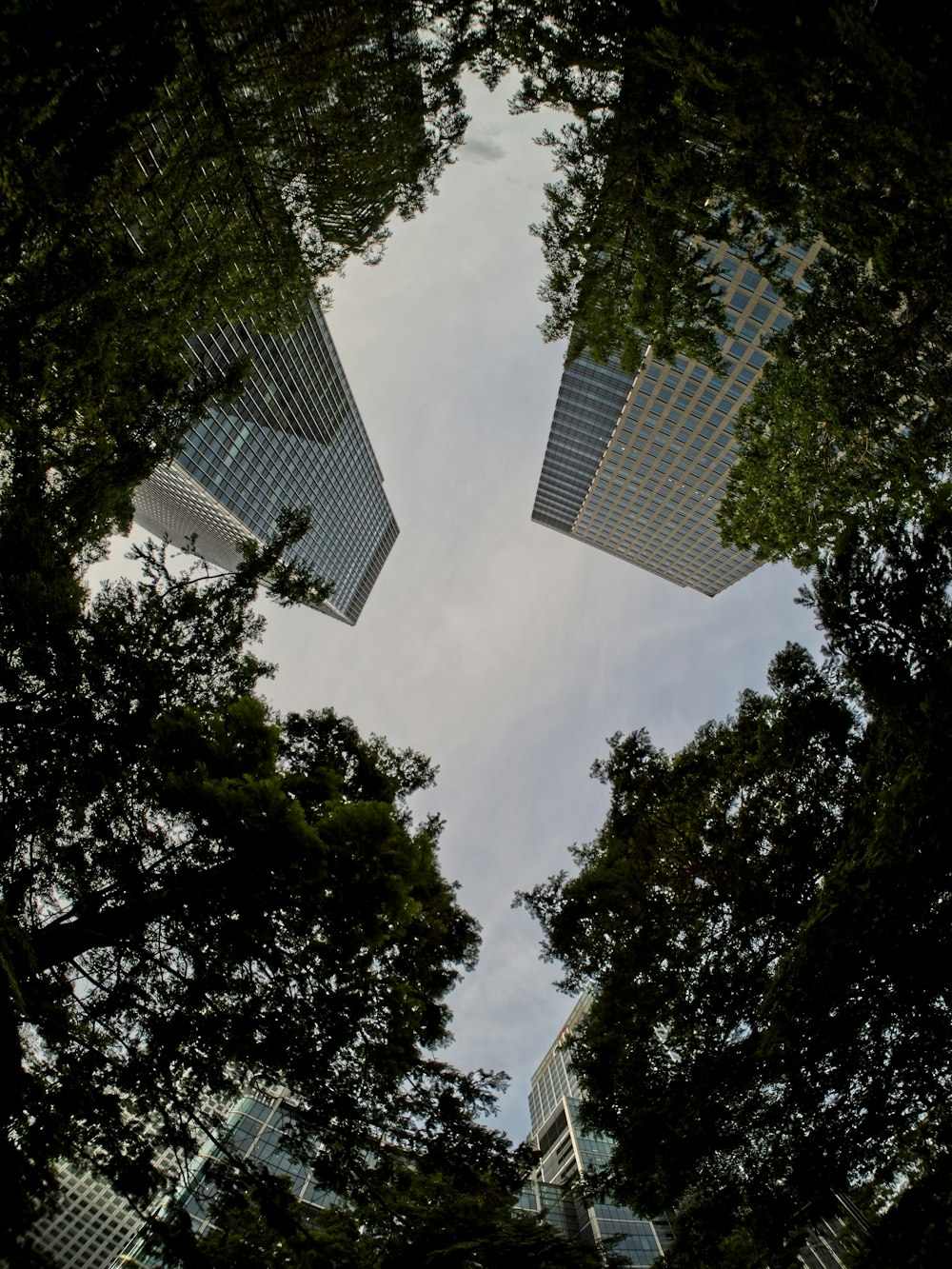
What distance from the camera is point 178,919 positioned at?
7402mm

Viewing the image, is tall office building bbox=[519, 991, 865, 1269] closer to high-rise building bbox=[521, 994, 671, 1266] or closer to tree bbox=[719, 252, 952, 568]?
high-rise building bbox=[521, 994, 671, 1266]

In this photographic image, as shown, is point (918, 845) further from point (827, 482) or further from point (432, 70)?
point (432, 70)

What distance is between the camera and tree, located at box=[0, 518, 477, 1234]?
632 centimetres

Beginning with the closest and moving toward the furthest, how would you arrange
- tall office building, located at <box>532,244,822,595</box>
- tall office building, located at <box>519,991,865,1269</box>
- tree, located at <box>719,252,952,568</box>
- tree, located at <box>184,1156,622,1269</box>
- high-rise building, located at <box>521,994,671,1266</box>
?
tree, located at <box>184,1156,622,1269</box> < tree, located at <box>719,252,952,568</box> < tall office building, located at <box>532,244,822,595</box> < tall office building, located at <box>519,991,865,1269</box> < high-rise building, located at <box>521,994,671,1266</box>

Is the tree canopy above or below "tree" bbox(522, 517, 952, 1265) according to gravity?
above

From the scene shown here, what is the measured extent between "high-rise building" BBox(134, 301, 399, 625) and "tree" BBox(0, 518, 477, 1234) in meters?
31.9

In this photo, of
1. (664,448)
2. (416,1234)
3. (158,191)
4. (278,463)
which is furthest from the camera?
(278,463)

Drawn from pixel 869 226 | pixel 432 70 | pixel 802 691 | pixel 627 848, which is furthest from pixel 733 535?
pixel 432 70

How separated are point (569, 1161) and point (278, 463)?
81137 mm

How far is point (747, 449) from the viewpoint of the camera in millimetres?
13039

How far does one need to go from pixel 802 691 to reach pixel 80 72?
1517cm

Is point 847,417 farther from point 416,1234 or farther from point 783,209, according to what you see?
point 416,1234

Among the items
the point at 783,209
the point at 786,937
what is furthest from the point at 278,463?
the point at 786,937

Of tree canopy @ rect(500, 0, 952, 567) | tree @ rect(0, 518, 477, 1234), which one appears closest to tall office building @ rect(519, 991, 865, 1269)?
tree @ rect(0, 518, 477, 1234)
